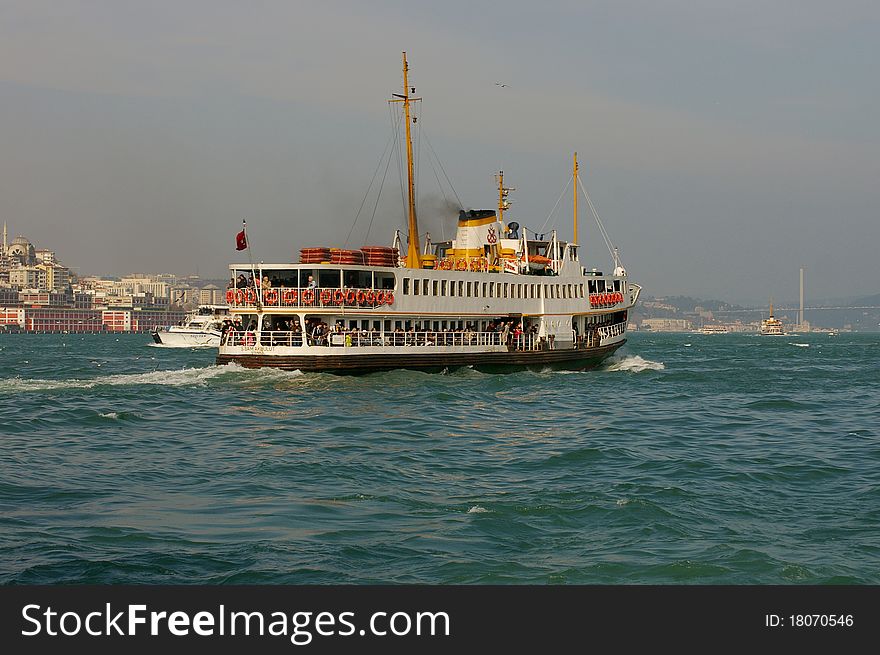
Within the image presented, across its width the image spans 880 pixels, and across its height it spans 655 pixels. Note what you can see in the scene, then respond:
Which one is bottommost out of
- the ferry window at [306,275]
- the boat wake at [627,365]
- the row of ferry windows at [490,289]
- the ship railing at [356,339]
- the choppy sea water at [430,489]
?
the boat wake at [627,365]

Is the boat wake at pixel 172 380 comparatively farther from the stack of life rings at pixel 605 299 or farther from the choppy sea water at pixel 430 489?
the stack of life rings at pixel 605 299

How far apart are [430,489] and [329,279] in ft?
83.2

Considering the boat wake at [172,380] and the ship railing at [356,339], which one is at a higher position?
the ship railing at [356,339]

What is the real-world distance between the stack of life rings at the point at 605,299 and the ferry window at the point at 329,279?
1941cm

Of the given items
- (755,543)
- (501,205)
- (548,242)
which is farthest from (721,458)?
(501,205)

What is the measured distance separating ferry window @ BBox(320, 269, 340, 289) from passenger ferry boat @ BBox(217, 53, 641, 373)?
5 cm

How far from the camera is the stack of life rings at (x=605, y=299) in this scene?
189 feet

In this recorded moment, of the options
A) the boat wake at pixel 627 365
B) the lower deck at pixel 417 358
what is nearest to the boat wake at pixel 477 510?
the lower deck at pixel 417 358

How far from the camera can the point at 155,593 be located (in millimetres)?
8891

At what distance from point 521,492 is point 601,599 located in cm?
857

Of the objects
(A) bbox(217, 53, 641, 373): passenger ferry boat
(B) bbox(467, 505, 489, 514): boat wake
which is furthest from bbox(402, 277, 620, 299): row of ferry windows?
(B) bbox(467, 505, 489, 514): boat wake

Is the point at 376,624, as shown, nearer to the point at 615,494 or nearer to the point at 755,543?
the point at 755,543

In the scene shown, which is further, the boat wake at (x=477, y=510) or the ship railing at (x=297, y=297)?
the ship railing at (x=297, y=297)

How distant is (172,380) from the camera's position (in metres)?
41.0
